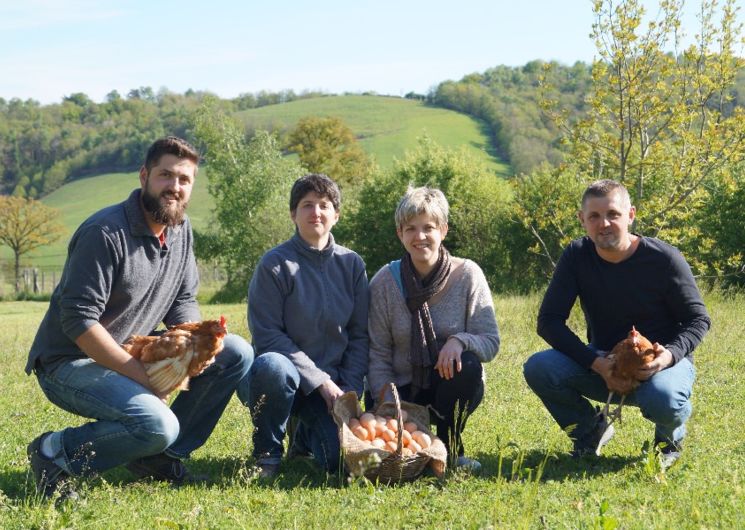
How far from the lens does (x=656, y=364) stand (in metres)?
4.96

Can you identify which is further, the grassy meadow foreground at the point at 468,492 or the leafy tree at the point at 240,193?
the leafy tree at the point at 240,193

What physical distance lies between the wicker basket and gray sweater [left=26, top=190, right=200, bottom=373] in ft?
4.15

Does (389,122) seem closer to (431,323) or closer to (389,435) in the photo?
(431,323)

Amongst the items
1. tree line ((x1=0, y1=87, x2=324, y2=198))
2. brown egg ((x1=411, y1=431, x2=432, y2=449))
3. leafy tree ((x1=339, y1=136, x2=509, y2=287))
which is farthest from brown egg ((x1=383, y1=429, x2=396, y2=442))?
tree line ((x1=0, y1=87, x2=324, y2=198))

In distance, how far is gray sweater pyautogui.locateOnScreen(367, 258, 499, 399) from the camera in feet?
17.9

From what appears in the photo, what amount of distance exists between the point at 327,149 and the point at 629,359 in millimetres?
59094

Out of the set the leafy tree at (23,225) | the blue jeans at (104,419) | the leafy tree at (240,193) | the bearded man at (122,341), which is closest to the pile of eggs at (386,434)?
the bearded man at (122,341)

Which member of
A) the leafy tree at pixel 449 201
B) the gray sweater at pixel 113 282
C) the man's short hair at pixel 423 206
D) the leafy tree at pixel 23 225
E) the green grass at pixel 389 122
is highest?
the green grass at pixel 389 122

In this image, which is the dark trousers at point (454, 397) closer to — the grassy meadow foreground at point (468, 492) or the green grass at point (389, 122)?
the grassy meadow foreground at point (468, 492)

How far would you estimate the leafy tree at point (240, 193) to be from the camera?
126 ft

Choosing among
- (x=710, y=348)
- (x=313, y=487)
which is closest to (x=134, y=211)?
(x=313, y=487)

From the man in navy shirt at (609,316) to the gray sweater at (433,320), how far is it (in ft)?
1.49

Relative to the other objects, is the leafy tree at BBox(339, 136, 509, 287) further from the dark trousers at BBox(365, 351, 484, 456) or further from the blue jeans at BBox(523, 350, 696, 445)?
the dark trousers at BBox(365, 351, 484, 456)

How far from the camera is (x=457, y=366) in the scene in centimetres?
516
